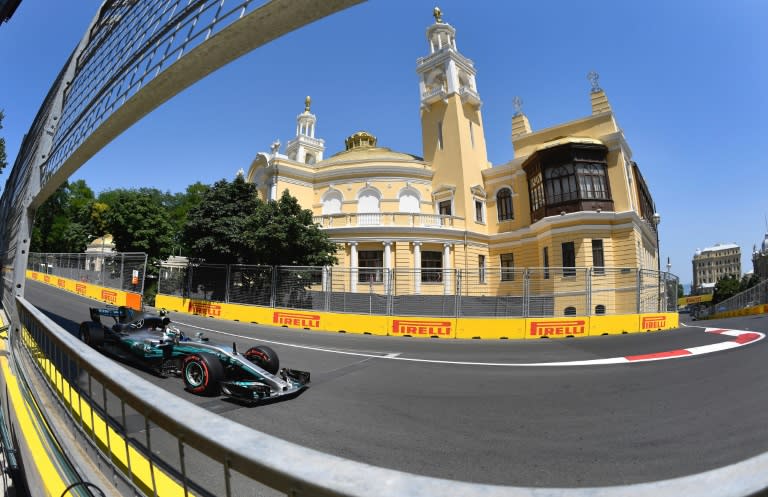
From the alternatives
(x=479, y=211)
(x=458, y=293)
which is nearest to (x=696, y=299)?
(x=479, y=211)

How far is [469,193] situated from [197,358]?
23043mm

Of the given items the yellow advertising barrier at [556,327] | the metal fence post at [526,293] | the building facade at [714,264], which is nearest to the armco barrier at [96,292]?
the metal fence post at [526,293]

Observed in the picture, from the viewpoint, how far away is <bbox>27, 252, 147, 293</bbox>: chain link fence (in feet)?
53.8

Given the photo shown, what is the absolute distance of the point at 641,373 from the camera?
6.06 meters

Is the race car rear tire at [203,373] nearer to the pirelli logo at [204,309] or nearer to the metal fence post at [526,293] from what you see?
the metal fence post at [526,293]

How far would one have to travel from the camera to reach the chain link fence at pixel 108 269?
16406 mm

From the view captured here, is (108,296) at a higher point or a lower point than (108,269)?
lower

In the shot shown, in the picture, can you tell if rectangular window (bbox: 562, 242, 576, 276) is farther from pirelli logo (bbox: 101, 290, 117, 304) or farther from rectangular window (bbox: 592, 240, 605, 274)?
pirelli logo (bbox: 101, 290, 117, 304)

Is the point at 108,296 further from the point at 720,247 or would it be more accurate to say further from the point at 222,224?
the point at 720,247

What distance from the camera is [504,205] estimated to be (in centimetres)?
2572

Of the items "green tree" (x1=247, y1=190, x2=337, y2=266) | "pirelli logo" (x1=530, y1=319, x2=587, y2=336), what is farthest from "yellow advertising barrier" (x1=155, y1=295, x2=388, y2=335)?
"pirelli logo" (x1=530, y1=319, x2=587, y2=336)

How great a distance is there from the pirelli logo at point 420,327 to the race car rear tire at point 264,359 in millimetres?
6780

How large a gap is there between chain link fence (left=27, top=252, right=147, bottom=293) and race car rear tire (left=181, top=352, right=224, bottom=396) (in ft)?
44.6

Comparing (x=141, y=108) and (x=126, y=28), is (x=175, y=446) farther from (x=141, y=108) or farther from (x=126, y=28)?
(x=126, y=28)
